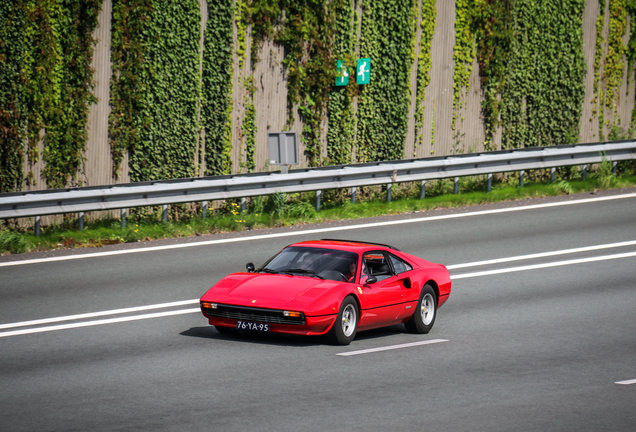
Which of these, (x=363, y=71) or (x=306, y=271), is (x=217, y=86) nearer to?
(x=363, y=71)

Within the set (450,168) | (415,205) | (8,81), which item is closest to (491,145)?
(450,168)

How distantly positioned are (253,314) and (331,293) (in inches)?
38.4

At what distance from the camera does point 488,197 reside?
71.3ft

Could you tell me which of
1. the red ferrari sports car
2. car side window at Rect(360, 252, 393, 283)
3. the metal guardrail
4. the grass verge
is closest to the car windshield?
the red ferrari sports car

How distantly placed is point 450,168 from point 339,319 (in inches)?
489

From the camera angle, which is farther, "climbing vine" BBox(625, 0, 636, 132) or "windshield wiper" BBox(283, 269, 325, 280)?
"climbing vine" BBox(625, 0, 636, 132)

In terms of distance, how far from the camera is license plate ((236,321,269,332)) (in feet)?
33.4

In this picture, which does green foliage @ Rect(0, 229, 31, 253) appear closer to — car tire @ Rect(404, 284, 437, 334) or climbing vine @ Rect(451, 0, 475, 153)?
car tire @ Rect(404, 284, 437, 334)

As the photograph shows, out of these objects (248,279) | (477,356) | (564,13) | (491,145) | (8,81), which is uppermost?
(564,13)

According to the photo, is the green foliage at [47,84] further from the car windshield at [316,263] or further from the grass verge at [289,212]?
the car windshield at [316,263]

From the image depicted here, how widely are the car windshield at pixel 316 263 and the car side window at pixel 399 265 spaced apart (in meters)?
0.78

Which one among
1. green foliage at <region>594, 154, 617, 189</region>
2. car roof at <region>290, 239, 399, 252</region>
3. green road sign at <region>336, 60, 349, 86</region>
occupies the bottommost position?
car roof at <region>290, 239, 399, 252</region>

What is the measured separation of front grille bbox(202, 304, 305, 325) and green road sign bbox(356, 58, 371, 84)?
13.5 m

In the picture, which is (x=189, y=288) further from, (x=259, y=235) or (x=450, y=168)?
(x=450, y=168)
